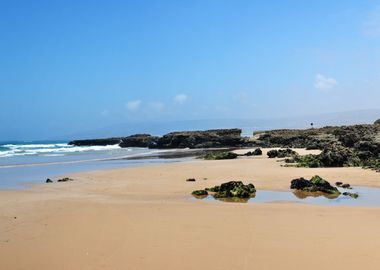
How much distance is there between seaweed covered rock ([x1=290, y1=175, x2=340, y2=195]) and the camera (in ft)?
47.5

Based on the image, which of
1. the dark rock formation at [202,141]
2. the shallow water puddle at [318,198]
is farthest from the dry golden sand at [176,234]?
the dark rock formation at [202,141]

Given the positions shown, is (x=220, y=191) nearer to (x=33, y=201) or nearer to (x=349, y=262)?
(x=33, y=201)

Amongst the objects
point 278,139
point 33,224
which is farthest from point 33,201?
point 278,139

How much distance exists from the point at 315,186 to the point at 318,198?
137 cm

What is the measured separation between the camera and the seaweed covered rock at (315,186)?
14492mm

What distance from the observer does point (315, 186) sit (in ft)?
48.5

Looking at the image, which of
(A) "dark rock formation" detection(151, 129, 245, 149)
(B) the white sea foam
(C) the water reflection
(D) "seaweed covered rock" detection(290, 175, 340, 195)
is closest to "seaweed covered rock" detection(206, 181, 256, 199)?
(C) the water reflection

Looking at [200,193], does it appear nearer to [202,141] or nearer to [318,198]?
[318,198]

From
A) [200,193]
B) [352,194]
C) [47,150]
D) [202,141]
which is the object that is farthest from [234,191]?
[47,150]

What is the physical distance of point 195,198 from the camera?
14055 millimetres

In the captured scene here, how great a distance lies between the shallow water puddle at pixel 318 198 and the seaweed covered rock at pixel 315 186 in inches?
15.3

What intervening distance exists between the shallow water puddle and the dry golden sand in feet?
2.95

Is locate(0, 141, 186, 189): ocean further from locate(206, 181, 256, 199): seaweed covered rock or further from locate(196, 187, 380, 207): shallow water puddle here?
locate(196, 187, 380, 207): shallow water puddle

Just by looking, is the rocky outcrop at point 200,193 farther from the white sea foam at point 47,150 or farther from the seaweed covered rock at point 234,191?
the white sea foam at point 47,150
